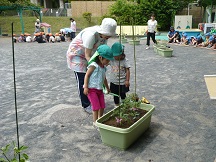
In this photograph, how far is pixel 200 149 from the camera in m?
2.60

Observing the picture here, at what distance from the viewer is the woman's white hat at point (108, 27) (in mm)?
2812

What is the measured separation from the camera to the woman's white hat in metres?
2.81

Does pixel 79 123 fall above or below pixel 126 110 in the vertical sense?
below

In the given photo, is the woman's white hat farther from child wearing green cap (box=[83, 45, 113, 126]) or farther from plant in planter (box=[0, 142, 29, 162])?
plant in planter (box=[0, 142, 29, 162])

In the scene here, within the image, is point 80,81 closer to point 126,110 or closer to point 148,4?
point 126,110

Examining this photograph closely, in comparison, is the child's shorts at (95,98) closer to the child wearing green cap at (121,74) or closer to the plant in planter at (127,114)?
the plant in planter at (127,114)

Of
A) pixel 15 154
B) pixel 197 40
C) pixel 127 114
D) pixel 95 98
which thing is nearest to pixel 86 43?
pixel 95 98

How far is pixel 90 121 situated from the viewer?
3.36 m

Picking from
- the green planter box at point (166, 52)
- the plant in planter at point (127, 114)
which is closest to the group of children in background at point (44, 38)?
the green planter box at point (166, 52)

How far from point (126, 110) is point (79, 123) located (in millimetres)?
761

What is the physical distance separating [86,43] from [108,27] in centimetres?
34

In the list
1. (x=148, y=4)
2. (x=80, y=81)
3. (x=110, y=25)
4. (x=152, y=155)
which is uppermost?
(x=148, y=4)

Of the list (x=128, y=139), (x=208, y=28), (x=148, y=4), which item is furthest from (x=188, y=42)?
(x=128, y=139)

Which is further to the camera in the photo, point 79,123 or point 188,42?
point 188,42
